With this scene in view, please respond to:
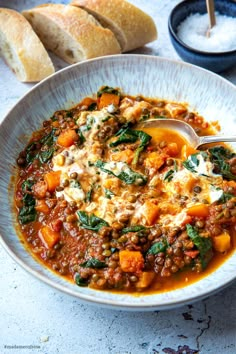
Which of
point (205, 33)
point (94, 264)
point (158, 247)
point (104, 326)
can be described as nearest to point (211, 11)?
point (205, 33)

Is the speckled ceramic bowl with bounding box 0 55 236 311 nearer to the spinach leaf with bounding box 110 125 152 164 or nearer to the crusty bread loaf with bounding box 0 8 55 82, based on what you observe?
the crusty bread loaf with bounding box 0 8 55 82

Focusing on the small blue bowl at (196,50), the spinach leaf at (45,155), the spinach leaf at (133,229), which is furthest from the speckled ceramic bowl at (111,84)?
the spinach leaf at (133,229)

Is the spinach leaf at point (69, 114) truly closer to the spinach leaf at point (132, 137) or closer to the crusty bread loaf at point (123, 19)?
the spinach leaf at point (132, 137)

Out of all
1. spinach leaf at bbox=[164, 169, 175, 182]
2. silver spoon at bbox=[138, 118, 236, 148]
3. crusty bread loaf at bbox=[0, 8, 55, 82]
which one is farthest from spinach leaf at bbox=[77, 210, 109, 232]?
crusty bread loaf at bbox=[0, 8, 55, 82]

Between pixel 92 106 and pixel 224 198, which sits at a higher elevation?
pixel 92 106

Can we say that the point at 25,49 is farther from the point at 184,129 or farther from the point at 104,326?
the point at 104,326

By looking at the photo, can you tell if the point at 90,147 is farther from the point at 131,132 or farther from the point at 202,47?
the point at 202,47

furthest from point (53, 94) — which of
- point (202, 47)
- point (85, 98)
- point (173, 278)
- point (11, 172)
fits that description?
point (173, 278)
